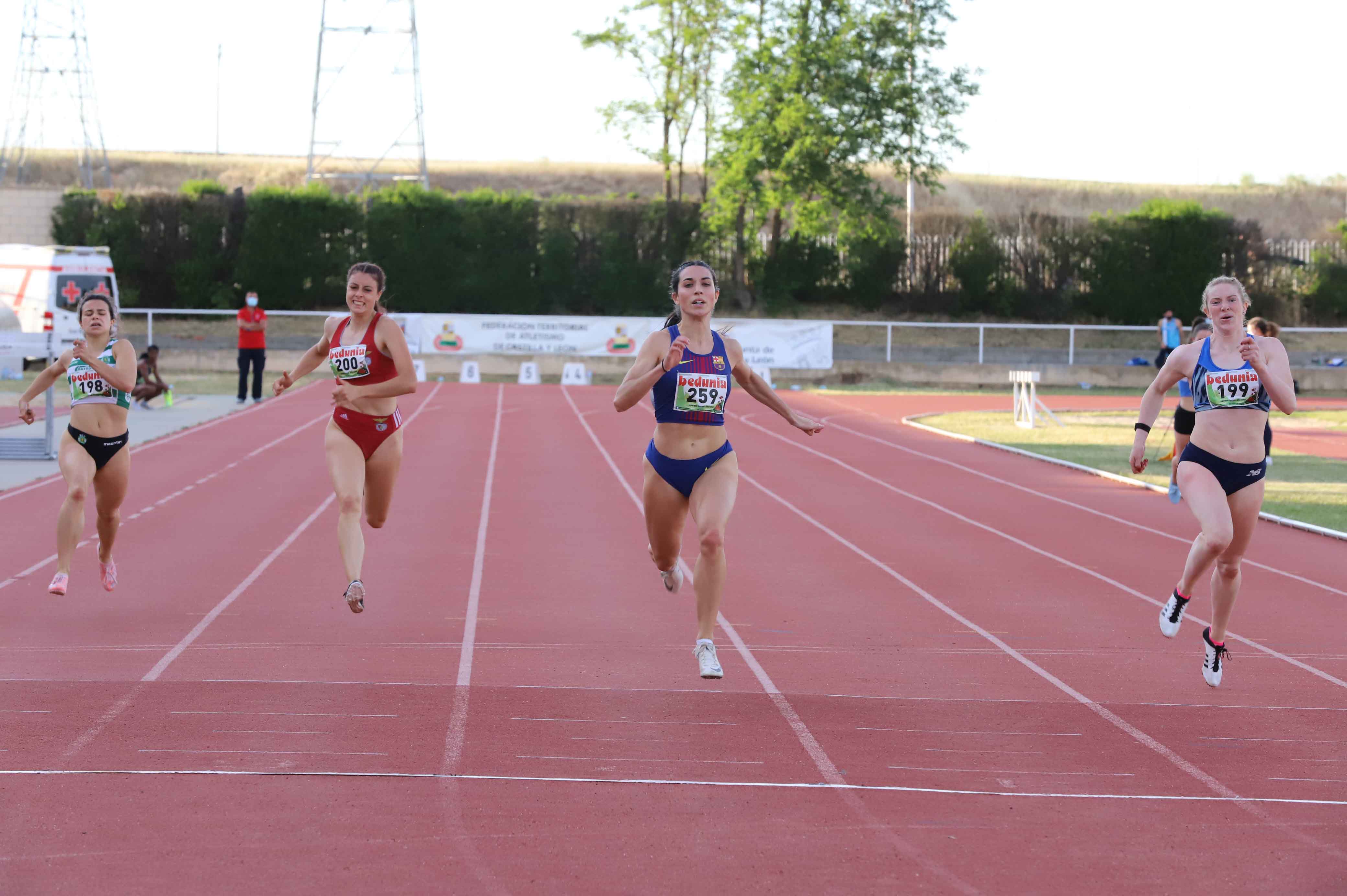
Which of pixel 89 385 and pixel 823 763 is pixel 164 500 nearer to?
pixel 89 385

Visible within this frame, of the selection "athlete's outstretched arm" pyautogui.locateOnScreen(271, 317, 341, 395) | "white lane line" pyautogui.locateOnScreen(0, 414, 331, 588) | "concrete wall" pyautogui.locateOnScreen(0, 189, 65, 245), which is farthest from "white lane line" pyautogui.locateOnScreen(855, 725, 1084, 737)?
"concrete wall" pyautogui.locateOnScreen(0, 189, 65, 245)

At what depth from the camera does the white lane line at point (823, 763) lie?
4199 mm

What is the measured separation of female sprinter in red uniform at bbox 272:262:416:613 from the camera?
22.7 ft

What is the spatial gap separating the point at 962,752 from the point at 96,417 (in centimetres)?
500

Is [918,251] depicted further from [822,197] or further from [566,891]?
[566,891]

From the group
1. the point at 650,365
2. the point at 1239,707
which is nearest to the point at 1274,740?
the point at 1239,707

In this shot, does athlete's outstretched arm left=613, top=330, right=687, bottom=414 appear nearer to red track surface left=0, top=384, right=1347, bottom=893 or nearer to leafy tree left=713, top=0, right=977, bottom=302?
red track surface left=0, top=384, right=1347, bottom=893

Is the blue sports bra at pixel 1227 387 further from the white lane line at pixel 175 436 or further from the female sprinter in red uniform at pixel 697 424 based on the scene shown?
the white lane line at pixel 175 436

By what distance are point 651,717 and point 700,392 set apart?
1.43 meters

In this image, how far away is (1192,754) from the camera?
5.52 m

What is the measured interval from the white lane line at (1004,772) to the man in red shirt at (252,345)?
747 inches

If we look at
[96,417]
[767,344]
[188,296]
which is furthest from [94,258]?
[96,417]

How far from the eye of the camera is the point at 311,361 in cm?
752

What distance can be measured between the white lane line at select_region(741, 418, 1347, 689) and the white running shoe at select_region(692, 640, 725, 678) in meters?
2.17
